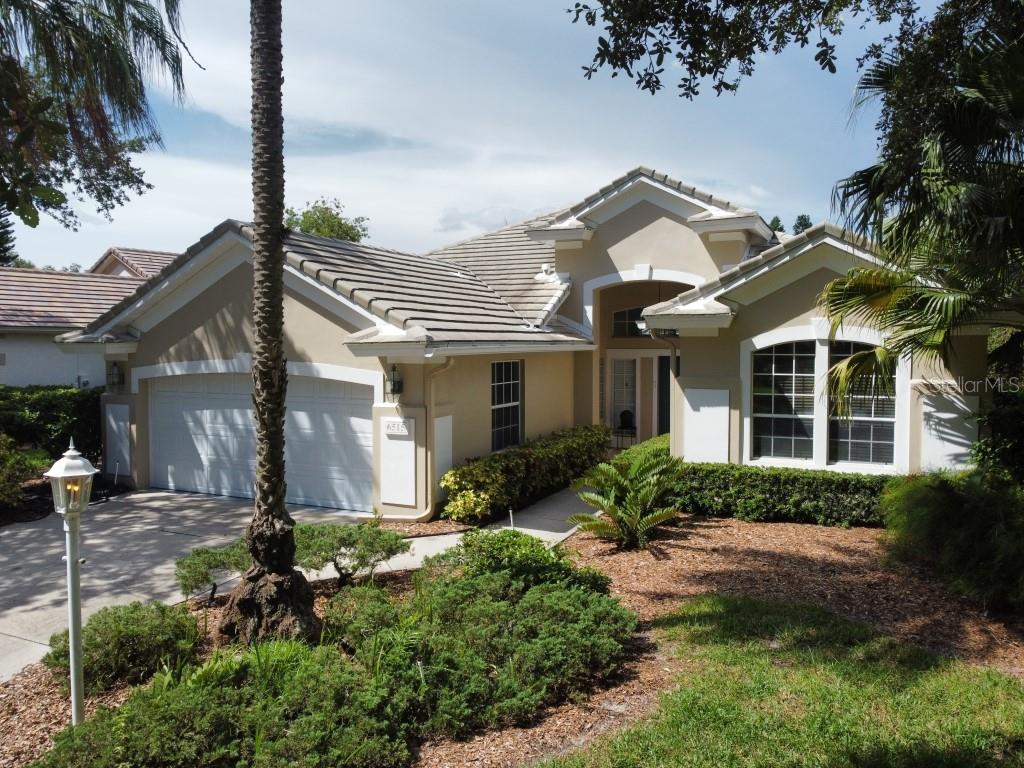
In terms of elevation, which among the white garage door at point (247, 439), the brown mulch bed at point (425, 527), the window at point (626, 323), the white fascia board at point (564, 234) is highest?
the white fascia board at point (564, 234)

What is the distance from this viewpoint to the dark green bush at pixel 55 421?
50.4 feet

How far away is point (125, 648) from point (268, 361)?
8.48ft

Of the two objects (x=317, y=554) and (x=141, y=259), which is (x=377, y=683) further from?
(x=141, y=259)

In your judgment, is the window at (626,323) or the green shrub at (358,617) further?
the window at (626,323)

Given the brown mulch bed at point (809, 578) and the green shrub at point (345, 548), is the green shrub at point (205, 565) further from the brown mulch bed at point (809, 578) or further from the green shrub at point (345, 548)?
the brown mulch bed at point (809, 578)

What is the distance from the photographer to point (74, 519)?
16.8ft

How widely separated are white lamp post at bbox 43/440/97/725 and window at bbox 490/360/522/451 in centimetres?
919

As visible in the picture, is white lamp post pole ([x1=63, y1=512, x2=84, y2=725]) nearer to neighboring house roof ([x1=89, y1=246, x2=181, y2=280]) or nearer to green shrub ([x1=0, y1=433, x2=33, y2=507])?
green shrub ([x1=0, y1=433, x2=33, y2=507])

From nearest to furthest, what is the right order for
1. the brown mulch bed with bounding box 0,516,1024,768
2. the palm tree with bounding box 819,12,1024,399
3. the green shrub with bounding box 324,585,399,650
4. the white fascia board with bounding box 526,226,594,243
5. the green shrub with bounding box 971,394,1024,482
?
the brown mulch bed with bounding box 0,516,1024,768, the green shrub with bounding box 324,585,399,650, the palm tree with bounding box 819,12,1024,399, the green shrub with bounding box 971,394,1024,482, the white fascia board with bounding box 526,226,594,243

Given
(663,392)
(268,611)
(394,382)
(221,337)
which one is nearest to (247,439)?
(221,337)

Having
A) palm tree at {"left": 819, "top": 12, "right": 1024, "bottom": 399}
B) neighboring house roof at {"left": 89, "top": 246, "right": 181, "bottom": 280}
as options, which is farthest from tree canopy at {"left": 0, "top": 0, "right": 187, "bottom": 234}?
neighboring house roof at {"left": 89, "top": 246, "right": 181, "bottom": 280}

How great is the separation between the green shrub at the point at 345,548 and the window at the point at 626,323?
11.6 metres

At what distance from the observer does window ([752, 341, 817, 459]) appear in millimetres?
11945

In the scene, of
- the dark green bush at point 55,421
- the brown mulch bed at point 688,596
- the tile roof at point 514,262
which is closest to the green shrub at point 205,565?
the brown mulch bed at point 688,596
